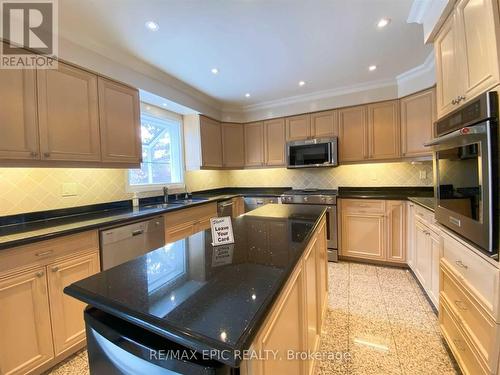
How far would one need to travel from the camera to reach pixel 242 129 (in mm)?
4270

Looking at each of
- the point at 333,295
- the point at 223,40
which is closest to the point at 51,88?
the point at 223,40

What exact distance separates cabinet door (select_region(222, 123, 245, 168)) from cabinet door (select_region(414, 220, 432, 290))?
285 centimetres

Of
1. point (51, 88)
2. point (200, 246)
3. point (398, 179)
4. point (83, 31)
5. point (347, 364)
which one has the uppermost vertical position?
point (83, 31)

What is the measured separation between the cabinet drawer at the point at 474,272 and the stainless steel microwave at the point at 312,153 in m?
2.05

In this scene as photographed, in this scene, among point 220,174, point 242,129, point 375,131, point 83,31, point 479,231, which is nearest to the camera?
point 479,231

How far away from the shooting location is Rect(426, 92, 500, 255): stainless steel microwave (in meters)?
1.06

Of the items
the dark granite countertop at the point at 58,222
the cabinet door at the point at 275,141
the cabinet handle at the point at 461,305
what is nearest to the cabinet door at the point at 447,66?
the cabinet handle at the point at 461,305

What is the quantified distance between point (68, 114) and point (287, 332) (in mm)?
2310

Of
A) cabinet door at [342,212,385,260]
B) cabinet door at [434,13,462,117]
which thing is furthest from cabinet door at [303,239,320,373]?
cabinet door at [342,212,385,260]

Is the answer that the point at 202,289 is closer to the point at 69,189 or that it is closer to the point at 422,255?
the point at 69,189

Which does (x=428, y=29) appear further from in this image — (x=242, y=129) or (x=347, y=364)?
(x=242, y=129)

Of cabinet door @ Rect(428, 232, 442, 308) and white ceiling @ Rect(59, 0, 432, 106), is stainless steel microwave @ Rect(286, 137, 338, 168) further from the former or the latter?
cabinet door @ Rect(428, 232, 442, 308)

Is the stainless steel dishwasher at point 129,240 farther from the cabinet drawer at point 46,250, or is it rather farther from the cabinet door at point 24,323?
the cabinet door at point 24,323

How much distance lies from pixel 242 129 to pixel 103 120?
2.47m
